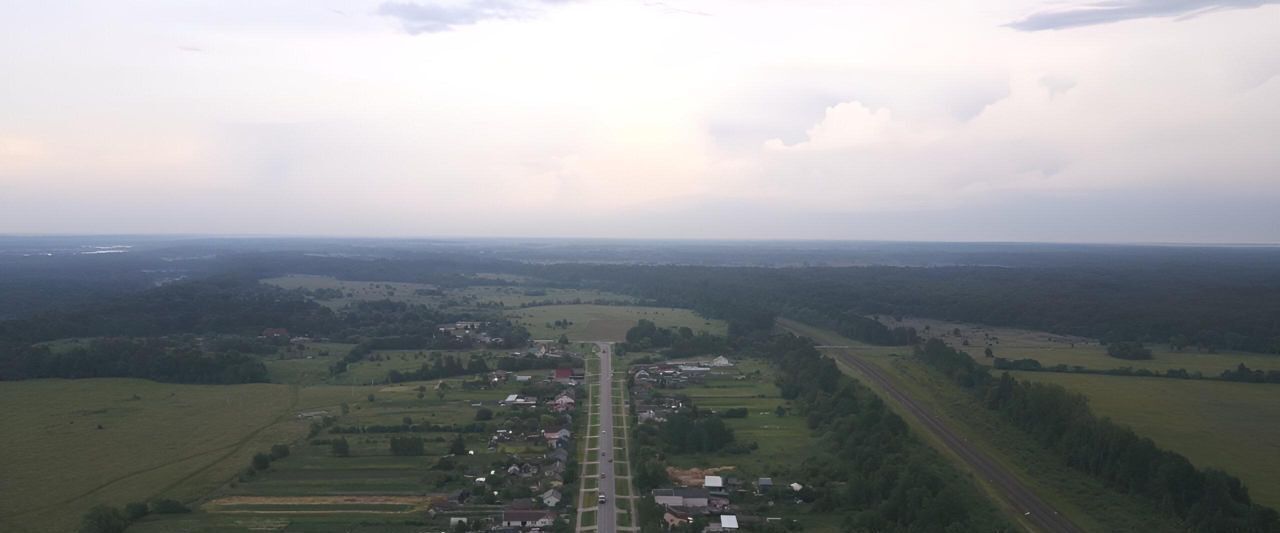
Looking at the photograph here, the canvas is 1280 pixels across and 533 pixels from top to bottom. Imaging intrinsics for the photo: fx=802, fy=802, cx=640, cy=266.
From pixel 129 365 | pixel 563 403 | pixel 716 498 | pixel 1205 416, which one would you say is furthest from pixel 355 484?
pixel 1205 416

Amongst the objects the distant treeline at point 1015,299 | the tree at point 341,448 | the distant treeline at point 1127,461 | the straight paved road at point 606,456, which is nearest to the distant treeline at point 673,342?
the straight paved road at point 606,456

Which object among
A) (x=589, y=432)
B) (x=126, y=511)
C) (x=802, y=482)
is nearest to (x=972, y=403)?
(x=802, y=482)

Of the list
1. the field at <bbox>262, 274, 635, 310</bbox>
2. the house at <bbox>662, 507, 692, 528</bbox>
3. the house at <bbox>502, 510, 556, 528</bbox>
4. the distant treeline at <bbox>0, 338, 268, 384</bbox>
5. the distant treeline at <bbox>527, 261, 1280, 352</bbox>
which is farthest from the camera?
the field at <bbox>262, 274, 635, 310</bbox>

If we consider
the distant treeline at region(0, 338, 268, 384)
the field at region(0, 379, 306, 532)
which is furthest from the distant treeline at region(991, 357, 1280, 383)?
the distant treeline at region(0, 338, 268, 384)

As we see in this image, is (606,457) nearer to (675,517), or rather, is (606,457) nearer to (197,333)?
(675,517)

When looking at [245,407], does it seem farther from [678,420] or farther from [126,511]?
[678,420]

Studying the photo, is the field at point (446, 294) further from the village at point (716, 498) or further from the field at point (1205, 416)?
the field at point (1205, 416)

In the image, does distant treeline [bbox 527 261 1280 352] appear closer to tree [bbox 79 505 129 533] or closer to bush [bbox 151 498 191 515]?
bush [bbox 151 498 191 515]
